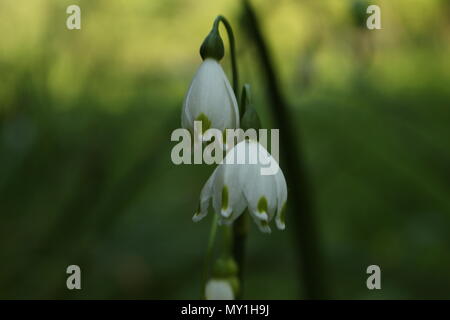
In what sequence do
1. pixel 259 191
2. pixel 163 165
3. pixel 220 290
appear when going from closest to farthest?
pixel 259 191, pixel 220 290, pixel 163 165

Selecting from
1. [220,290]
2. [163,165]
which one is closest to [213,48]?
[220,290]

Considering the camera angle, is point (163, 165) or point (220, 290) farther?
point (163, 165)

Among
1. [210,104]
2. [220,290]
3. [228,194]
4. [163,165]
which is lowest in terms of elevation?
[220,290]

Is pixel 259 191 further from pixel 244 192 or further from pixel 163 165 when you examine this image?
pixel 163 165

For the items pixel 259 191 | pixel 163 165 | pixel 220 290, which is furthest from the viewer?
pixel 163 165

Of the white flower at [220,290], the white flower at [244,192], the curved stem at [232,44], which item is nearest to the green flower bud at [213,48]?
the curved stem at [232,44]

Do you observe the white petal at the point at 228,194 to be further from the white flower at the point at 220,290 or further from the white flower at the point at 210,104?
the white flower at the point at 220,290

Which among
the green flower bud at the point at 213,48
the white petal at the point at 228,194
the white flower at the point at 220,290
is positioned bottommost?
the white flower at the point at 220,290
